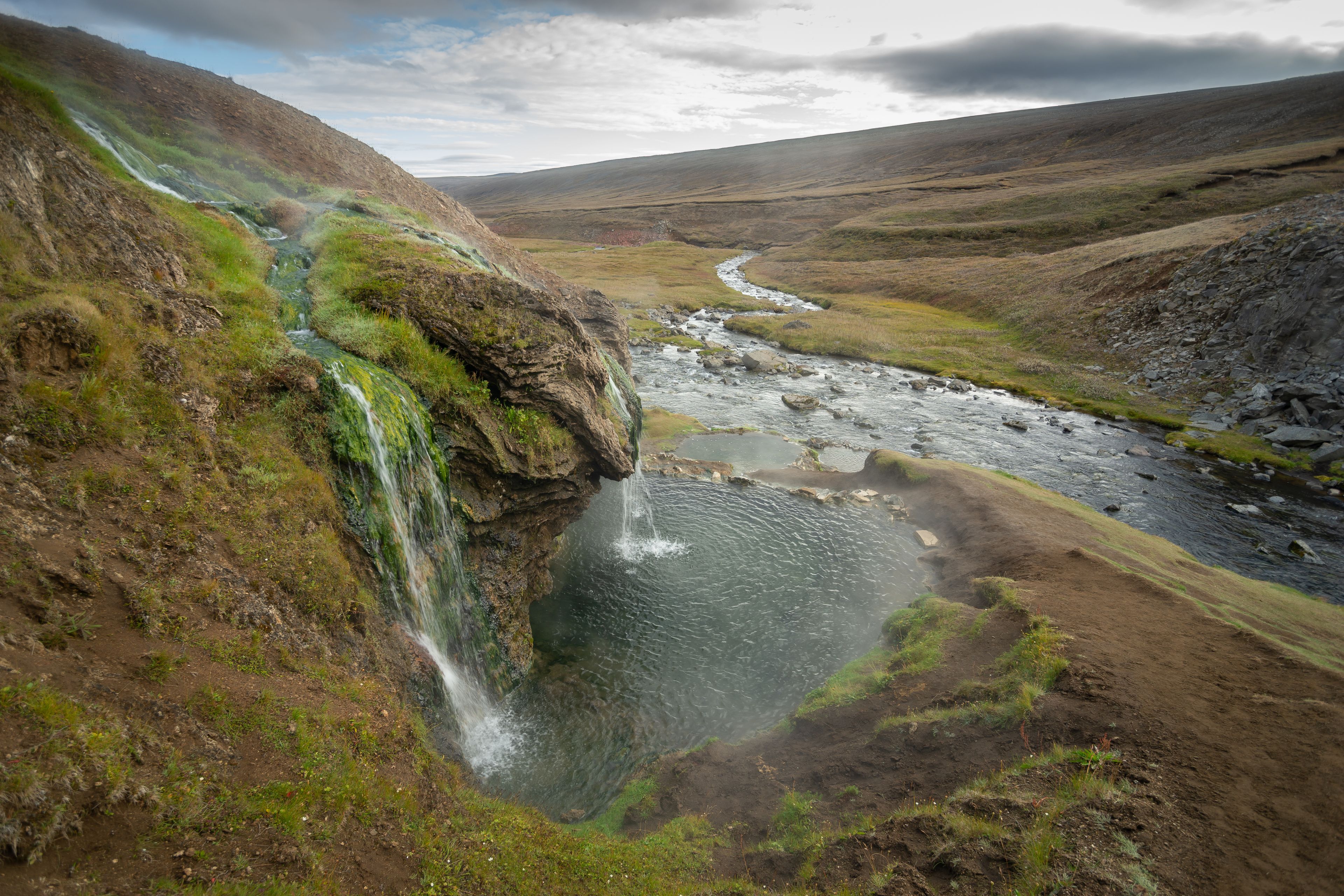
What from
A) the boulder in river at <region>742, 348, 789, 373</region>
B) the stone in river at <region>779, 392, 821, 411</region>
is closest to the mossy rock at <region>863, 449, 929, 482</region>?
the stone in river at <region>779, 392, 821, 411</region>

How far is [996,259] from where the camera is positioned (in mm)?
92562

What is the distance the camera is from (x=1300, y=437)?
1382 inches

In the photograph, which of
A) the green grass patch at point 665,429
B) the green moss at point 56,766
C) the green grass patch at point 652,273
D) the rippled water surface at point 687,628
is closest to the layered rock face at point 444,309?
the rippled water surface at point 687,628

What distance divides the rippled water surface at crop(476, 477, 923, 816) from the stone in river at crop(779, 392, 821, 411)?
16.5 meters

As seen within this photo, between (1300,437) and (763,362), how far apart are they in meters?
35.2

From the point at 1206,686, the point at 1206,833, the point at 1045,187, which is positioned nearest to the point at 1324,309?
the point at 1206,686

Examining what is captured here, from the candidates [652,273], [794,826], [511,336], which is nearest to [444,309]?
[511,336]

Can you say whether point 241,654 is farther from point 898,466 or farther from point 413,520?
point 898,466

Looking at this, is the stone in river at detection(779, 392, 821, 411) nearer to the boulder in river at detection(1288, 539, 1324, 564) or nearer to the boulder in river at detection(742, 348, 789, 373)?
the boulder in river at detection(742, 348, 789, 373)

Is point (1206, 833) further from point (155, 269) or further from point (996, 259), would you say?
point (996, 259)

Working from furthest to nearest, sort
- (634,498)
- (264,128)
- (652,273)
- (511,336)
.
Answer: (652,273) < (264,128) < (634,498) < (511,336)

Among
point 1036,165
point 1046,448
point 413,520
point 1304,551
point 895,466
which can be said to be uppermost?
point 1036,165

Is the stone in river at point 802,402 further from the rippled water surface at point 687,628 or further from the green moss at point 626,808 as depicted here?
the green moss at point 626,808

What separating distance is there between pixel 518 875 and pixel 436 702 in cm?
541
